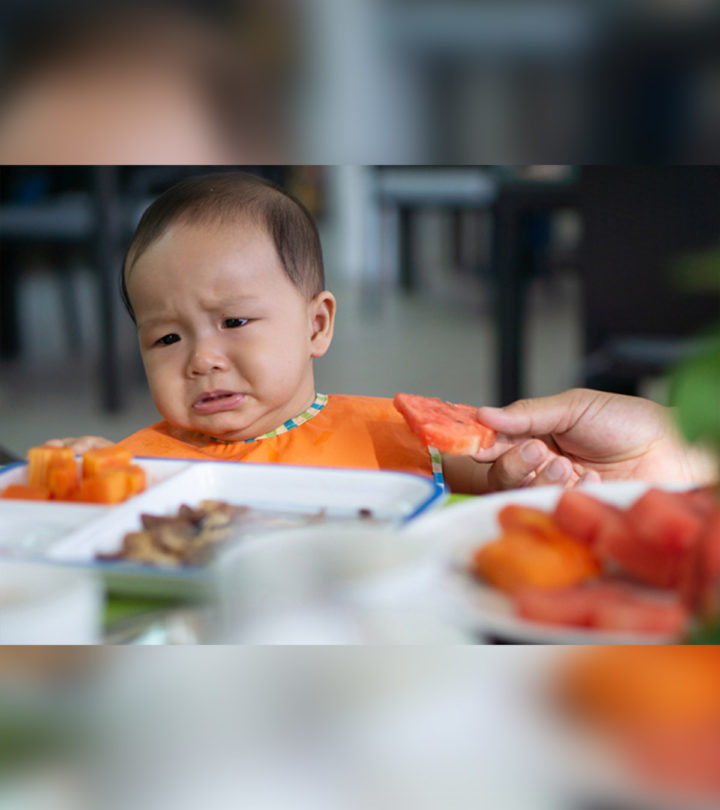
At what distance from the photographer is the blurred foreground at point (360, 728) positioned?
286 mm

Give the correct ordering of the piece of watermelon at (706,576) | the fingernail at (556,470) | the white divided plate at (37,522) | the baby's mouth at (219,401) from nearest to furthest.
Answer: the piece of watermelon at (706,576)
the white divided plate at (37,522)
the fingernail at (556,470)
the baby's mouth at (219,401)

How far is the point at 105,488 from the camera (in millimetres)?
457

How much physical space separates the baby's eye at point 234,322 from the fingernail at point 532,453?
22cm

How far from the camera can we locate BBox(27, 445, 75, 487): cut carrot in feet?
1.62

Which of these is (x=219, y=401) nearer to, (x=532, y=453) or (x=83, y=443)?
(x=83, y=443)

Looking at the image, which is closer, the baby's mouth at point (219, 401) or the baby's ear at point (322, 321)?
the baby's mouth at point (219, 401)

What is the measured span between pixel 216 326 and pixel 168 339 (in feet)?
0.14

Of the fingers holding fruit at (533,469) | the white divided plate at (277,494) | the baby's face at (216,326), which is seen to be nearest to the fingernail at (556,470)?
the fingers holding fruit at (533,469)

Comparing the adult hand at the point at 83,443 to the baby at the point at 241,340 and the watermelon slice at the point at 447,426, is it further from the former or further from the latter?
the watermelon slice at the point at 447,426

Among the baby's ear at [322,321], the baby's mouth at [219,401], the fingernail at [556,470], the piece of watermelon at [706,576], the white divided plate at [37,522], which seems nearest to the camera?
the piece of watermelon at [706,576]

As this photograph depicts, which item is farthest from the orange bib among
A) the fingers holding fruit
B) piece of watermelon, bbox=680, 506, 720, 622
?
piece of watermelon, bbox=680, 506, 720, 622

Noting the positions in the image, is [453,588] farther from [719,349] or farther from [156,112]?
[156,112]

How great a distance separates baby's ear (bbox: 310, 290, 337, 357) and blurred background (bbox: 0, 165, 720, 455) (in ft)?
0.14

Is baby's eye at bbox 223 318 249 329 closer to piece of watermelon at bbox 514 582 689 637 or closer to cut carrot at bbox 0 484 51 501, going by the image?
cut carrot at bbox 0 484 51 501
